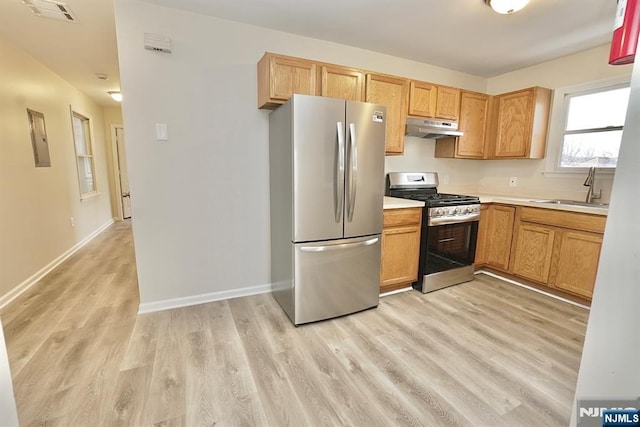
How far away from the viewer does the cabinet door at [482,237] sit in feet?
10.7

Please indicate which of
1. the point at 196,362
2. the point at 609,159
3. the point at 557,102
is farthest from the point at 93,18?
the point at 609,159

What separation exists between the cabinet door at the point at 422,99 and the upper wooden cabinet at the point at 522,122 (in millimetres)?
989

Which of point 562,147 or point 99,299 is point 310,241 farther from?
point 562,147

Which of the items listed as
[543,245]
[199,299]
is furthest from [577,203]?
[199,299]

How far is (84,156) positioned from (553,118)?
22.5 ft

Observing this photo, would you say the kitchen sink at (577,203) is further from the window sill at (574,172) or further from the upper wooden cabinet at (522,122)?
the upper wooden cabinet at (522,122)

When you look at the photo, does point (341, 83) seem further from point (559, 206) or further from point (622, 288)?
point (622, 288)

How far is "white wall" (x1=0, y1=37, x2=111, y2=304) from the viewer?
2.67 metres

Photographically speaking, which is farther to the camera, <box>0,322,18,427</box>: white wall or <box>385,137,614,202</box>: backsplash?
<box>385,137,614,202</box>: backsplash

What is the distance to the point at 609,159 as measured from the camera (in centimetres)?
293

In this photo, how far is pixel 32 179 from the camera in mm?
3105

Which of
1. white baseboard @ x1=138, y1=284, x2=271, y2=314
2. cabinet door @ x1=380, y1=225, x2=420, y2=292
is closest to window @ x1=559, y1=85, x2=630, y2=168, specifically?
cabinet door @ x1=380, y1=225, x2=420, y2=292

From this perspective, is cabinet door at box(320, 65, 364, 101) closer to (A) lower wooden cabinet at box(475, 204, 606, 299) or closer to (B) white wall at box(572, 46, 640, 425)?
(A) lower wooden cabinet at box(475, 204, 606, 299)

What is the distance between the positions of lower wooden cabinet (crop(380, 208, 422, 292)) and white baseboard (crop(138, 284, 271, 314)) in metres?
1.20
